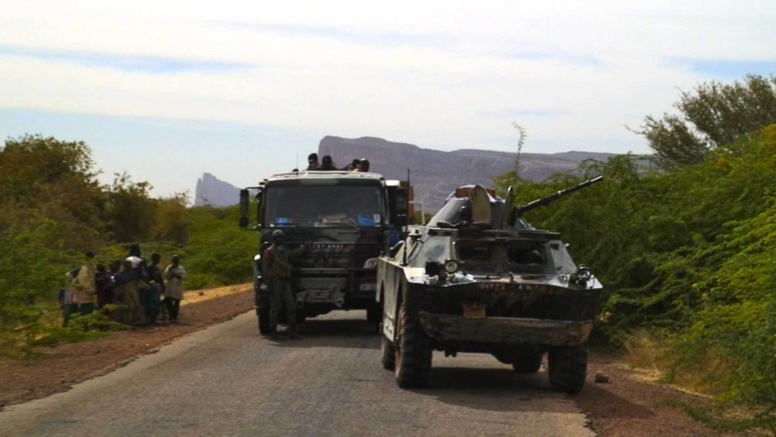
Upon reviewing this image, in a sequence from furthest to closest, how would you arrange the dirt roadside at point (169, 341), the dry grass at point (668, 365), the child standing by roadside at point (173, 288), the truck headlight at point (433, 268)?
the child standing by roadside at point (173, 288), the dry grass at point (668, 365), the truck headlight at point (433, 268), the dirt roadside at point (169, 341)

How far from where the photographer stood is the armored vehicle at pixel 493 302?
13.8 meters

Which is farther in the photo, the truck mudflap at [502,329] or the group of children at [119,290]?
the group of children at [119,290]

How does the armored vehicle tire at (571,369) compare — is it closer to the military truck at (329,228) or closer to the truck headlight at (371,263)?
the military truck at (329,228)

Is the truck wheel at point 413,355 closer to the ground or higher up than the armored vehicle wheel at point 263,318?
higher up

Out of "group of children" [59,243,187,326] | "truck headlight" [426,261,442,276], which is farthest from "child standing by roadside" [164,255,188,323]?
"truck headlight" [426,261,442,276]

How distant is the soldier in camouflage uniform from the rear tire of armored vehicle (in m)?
0.45

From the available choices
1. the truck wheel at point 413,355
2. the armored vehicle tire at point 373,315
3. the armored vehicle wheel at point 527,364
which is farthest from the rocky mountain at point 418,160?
the truck wheel at point 413,355

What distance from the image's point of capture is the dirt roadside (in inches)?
480

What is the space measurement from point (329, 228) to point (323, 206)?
0.46 meters

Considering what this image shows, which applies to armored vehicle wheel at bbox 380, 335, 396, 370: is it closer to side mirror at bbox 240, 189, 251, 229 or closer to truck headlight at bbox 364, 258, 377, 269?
truck headlight at bbox 364, 258, 377, 269

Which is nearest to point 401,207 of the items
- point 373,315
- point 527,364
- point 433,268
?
point 373,315

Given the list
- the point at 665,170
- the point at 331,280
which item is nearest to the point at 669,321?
the point at 331,280

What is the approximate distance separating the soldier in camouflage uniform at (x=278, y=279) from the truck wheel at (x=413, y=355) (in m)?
6.44

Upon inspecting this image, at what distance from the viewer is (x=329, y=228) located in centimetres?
2141
